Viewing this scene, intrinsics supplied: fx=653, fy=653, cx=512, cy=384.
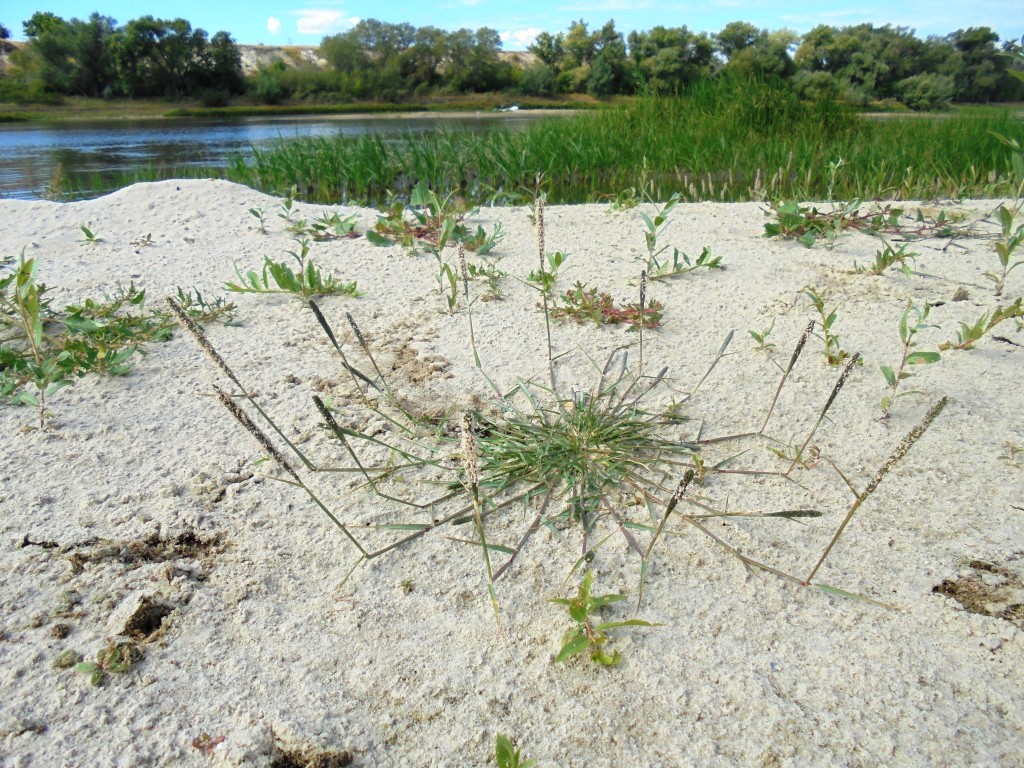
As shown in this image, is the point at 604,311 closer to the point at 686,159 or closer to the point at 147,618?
the point at 147,618

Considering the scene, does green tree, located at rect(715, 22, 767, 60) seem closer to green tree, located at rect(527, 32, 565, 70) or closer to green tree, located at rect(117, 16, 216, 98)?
green tree, located at rect(527, 32, 565, 70)

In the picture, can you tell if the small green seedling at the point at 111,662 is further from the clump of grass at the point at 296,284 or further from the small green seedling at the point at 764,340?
the small green seedling at the point at 764,340

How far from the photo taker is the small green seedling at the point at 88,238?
323cm

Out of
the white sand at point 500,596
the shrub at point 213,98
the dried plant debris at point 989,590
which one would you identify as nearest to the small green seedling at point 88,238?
the white sand at point 500,596

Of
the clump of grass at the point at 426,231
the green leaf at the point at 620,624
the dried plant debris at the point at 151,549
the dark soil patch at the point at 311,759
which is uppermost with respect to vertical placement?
the clump of grass at the point at 426,231

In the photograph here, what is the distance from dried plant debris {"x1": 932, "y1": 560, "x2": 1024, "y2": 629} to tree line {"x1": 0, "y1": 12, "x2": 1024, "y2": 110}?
52.4 ft

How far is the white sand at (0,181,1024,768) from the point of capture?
3.21 feet

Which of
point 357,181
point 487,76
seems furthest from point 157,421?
point 487,76

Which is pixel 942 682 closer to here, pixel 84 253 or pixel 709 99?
pixel 84 253

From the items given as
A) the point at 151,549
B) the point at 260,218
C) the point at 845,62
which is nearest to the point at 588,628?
the point at 151,549

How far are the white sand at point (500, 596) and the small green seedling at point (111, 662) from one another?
0.02 metres

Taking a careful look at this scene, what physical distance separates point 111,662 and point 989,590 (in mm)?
1538

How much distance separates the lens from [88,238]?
3.26m

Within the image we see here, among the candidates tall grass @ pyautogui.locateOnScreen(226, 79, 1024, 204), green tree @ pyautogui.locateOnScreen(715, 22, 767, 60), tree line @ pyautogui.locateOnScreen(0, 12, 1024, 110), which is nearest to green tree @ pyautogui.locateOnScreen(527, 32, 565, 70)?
tree line @ pyautogui.locateOnScreen(0, 12, 1024, 110)
